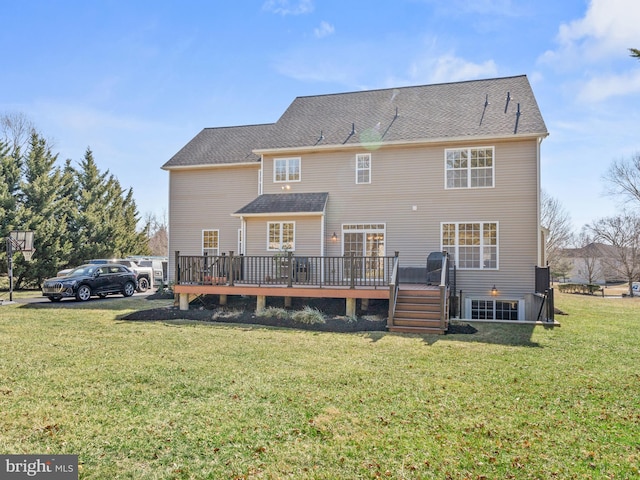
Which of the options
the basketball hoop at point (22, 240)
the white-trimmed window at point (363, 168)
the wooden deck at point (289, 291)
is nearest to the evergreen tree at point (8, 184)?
the basketball hoop at point (22, 240)

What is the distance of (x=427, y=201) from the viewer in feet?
47.9

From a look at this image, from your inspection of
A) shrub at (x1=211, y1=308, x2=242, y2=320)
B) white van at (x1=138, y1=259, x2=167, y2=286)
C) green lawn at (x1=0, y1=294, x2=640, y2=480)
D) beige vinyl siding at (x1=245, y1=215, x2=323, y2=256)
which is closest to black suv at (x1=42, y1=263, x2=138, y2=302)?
white van at (x1=138, y1=259, x2=167, y2=286)

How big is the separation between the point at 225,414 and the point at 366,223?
11.4m

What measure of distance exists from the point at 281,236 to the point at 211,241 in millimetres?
4685

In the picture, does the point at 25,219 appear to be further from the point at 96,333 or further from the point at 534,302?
the point at 534,302

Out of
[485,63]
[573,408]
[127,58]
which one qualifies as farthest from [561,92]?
[127,58]

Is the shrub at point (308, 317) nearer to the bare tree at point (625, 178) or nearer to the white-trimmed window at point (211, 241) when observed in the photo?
the white-trimmed window at point (211, 241)

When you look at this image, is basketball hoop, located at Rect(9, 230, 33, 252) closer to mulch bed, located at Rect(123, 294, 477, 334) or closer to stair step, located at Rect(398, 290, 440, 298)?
mulch bed, located at Rect(123, 294, 477, 334)

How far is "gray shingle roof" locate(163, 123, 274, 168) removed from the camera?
18.6 m

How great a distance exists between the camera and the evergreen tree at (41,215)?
72.2 feet

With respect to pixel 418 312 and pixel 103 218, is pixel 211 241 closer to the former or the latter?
pixel 418 312

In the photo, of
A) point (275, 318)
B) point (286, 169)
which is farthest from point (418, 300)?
point (286, 169)

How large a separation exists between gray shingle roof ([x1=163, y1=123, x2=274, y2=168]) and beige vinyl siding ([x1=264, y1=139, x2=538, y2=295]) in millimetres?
3039

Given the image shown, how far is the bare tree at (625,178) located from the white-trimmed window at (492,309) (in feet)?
93.1
